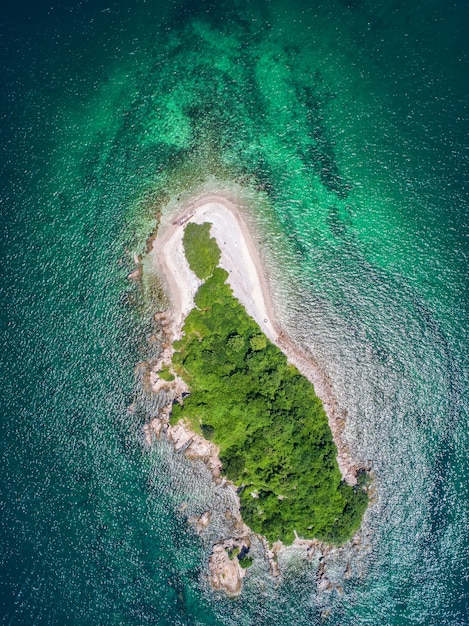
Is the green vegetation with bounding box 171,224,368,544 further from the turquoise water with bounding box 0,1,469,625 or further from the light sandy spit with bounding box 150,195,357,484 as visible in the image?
the turquoise water with bounding box 0,1,469,625

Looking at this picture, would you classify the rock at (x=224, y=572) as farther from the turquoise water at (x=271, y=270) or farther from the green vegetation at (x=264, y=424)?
the green vegetation at (x=264, y=424)

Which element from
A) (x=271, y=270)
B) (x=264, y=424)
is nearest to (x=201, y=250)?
(x=271, y=270)

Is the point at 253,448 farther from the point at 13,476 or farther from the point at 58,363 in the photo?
the point at 13,476

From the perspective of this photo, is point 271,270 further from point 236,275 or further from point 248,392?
point 248,392

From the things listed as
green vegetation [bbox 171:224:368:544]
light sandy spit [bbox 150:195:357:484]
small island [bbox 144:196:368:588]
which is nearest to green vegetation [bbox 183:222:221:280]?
small island [bbox 144:196:368:588]

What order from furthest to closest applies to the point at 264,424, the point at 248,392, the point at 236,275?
the point at 236,275, the point at 248,392, the point at 264,424

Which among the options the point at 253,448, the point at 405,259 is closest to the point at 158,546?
the point at 253,448
